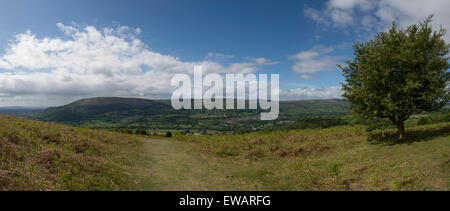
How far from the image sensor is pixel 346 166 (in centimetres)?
1341

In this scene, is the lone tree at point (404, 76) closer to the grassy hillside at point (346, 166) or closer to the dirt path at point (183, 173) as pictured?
the grassy hillside at point (346, 166)

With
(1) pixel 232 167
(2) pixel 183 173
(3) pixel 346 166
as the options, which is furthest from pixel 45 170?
(3) pixel 346 166

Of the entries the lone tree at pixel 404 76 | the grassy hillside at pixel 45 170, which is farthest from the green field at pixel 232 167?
the lone tree at pixel 404 76

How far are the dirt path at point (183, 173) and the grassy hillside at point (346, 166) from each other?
0.20 meters

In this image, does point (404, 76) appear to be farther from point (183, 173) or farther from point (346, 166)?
point (183, 173)

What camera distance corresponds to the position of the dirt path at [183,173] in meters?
11.7

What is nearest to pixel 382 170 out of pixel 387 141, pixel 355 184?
pixel 355 184

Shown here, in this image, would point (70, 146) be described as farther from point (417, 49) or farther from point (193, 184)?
point (417, 49)

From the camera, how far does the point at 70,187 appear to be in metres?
9.05

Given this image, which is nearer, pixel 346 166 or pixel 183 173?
pixel 346 166

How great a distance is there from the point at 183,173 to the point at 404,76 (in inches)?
785

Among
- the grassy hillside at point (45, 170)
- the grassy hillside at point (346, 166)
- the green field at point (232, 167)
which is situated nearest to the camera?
the grassy hillside at point (45, 170)

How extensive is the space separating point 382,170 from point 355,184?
2212 mm
